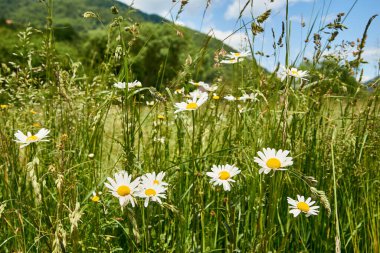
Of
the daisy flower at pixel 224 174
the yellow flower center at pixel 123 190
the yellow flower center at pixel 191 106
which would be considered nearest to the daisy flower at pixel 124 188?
the yellow flower center at pixel 123 190

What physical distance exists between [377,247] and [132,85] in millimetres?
1003

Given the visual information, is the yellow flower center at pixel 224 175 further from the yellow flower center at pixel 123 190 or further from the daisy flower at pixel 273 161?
the yellow flower center at pixel 123 190

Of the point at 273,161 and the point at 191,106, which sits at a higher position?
the point at 191,106

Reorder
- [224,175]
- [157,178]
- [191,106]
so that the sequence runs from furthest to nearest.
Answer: [191,106] → [224,175] → [157,178]

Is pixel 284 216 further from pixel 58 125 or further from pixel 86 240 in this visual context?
pixel 58 125

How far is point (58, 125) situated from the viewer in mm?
2119

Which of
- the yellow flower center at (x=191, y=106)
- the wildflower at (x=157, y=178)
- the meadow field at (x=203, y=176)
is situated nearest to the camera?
the wildflower at (x=157, y=178)

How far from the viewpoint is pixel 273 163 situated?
1.08m

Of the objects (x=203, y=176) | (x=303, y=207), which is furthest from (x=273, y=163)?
(x=203, y=176)

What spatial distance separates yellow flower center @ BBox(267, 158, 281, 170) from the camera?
3.49ft

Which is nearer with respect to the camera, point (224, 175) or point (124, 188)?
point (124, 188)

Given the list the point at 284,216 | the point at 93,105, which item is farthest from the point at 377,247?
the point at 93,105

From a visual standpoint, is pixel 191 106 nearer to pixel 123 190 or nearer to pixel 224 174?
pixel 224 174

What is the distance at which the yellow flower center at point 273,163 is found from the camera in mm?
1064
